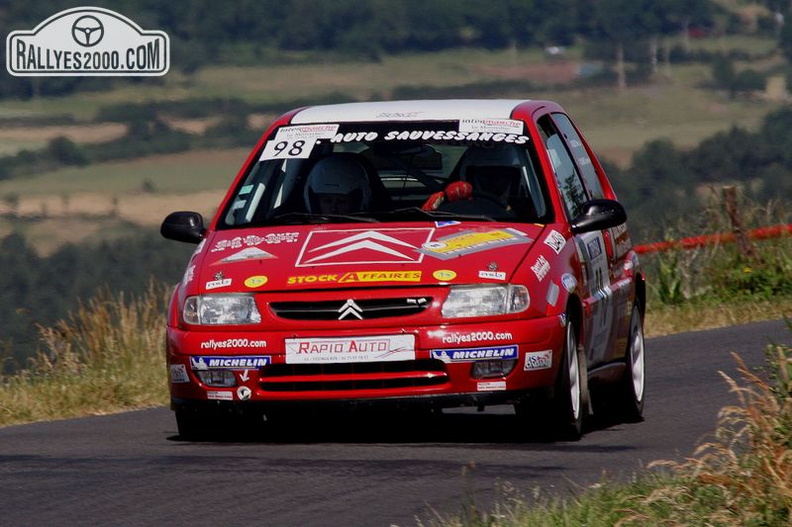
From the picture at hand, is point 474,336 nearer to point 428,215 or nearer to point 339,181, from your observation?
point 428,215

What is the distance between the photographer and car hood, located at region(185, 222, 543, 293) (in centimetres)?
834

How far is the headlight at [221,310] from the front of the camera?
8.41 meters

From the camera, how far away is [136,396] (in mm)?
11664

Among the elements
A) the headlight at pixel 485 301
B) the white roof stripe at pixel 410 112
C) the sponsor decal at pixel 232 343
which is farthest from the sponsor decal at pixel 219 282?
the white roof stripe at pixel 410 112

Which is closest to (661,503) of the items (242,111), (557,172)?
(557,172)

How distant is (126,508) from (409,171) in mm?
3456

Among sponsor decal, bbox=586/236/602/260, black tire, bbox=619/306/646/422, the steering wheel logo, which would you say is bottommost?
the steering wheel logo

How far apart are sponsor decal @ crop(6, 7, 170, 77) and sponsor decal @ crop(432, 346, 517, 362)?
162 feet

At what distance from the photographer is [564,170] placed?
391 inches

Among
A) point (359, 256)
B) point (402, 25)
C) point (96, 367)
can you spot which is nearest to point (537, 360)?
point (359, 256)

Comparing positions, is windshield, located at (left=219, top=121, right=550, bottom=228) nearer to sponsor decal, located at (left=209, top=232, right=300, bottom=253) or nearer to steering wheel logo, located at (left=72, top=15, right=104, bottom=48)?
Result: sponsor decal, located at (left=209, top=232, right=300, bottom=253)

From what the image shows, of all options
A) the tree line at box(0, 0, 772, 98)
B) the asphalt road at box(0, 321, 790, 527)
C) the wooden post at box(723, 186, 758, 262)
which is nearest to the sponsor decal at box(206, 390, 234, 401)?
the asphalt road at box(0, 321, 790, 527)

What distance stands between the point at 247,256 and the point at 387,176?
1.37m

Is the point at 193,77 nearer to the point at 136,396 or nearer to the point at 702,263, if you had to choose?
the point at 702,263
